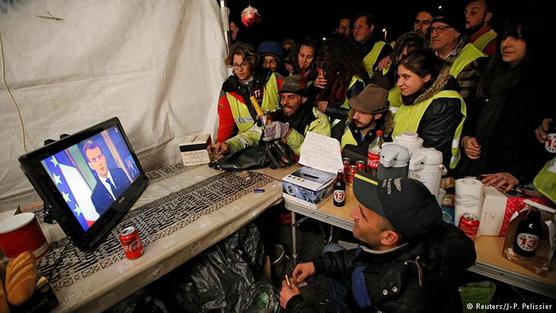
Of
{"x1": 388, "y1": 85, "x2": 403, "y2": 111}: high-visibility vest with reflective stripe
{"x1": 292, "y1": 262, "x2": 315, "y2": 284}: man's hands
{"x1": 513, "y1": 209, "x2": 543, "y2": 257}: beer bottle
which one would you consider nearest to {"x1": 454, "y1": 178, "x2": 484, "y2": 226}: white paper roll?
{"x1": 513, "y1": 209, "x2": 543, "y2": 257}: beer bottle

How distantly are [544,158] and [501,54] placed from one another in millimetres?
843

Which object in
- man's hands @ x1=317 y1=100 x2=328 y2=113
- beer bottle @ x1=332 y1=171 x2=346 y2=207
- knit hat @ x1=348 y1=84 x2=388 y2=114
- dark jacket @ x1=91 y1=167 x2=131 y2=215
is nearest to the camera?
dark jacket @ x1=91 y1=167 x2=131 y2=215

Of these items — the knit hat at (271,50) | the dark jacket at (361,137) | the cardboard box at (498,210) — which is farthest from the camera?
the knit hat at (271,50)

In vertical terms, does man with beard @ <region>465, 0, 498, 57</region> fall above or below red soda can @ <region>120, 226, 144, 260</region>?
above

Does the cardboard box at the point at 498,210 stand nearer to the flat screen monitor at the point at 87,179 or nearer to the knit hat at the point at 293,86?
the knit hat at the point at 293,86

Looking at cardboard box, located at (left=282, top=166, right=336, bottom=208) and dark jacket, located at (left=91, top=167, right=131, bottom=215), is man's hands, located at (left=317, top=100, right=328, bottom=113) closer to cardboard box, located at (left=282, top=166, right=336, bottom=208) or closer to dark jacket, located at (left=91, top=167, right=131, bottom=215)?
cardboard box, located at (left=282, top=166, right=336, bottom=208)

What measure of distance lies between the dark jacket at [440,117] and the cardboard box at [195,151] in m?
1.77

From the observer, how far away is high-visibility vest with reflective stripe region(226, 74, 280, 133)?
2654 mm

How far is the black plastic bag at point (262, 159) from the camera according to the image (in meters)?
2.23

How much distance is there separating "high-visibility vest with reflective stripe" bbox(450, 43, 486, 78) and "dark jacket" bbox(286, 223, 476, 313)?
74.4 inches

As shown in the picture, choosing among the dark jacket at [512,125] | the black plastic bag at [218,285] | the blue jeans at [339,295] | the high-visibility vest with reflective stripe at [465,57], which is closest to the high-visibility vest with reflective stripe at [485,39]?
the high-visibility vest with reflective stripe at [465,57]

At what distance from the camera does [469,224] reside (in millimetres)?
1256

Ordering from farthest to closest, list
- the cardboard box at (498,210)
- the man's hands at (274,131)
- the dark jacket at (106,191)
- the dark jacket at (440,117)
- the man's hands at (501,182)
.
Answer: the man's hands at (274,131), the dark jacket at (440,117), the dark jacket at (106,191), the man's hands at (501,182), the cardboard box at (498,210)

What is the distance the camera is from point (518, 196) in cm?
127
